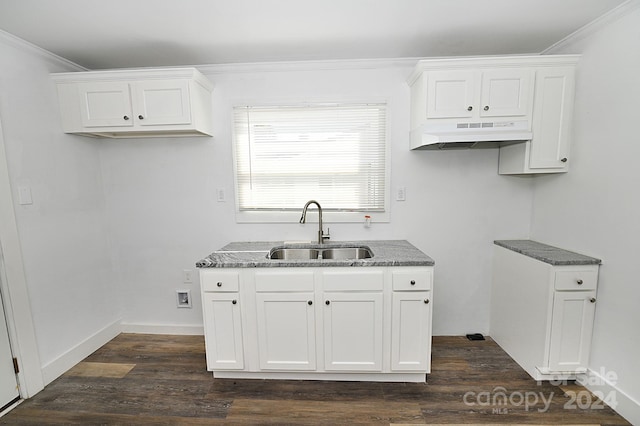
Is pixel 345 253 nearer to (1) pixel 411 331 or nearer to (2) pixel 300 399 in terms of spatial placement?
(1) pixel 411 331

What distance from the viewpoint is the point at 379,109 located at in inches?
92.7

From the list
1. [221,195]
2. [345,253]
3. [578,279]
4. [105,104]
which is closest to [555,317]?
[578,279]

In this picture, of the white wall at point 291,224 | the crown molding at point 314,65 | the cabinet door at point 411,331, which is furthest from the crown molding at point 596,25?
the cabinet door at point 411,331

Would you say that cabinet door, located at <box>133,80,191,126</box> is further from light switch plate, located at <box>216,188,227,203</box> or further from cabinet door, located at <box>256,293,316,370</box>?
cabinet door, located at <box>256,293,316,370</box>

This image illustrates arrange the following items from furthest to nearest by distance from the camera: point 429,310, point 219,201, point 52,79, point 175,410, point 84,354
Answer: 1. point 219,201
2. point 84,354
3. point 52,79
4. point 429,310
5. point 175,410

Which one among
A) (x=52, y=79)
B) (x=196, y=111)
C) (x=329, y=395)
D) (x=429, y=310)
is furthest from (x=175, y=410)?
(x=52, y=79)

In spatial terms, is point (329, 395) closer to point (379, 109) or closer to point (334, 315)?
point (334, 315)

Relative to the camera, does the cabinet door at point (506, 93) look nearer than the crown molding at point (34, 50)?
No

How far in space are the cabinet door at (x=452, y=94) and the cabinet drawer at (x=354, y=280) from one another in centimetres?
126

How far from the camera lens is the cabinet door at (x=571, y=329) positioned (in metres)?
1.80

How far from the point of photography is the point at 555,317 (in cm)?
183

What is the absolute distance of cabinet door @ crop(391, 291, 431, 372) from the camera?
1872 mm

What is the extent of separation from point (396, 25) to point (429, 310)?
195 centimetres

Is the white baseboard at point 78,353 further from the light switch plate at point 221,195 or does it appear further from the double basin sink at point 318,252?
the double basin sink at point 318,252
